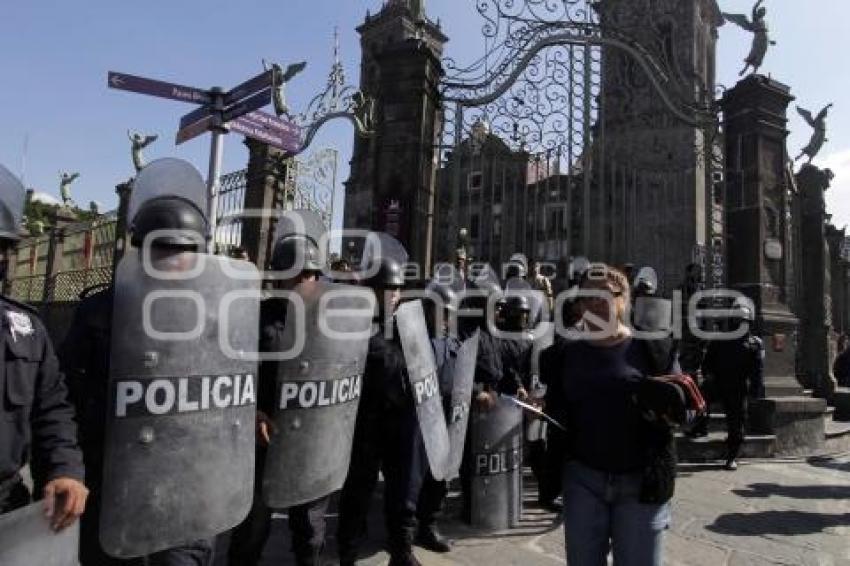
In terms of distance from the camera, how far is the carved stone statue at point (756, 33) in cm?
904

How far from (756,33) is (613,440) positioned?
8.74 meters

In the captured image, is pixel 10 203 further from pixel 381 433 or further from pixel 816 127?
pixel 816 127

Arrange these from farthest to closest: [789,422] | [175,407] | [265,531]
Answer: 1. [789,422]
2. [265,531]
3. [175,407]

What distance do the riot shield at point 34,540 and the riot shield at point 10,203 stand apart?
0.89m

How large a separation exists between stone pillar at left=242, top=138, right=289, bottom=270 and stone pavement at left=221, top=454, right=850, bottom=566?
516cm

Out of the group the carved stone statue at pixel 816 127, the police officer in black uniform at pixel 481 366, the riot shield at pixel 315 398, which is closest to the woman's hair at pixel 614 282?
the riot shield at pixel 315 398

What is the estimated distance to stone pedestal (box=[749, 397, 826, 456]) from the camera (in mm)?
7742

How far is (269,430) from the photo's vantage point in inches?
113

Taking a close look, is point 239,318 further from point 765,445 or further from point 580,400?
point 765,445

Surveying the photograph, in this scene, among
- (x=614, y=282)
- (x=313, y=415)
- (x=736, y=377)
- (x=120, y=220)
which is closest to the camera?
(x=614, y=282)

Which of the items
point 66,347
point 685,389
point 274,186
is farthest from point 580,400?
point 274,186

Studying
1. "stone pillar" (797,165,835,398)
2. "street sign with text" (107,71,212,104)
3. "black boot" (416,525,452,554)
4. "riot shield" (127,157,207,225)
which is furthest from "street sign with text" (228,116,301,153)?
"stone pillar" (797,165,835,398)

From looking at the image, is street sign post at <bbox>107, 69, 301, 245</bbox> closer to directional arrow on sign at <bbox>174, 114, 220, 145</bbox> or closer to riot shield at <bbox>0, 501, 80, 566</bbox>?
directional arrow on sign at <bbox>174, 114, 220, 145</bbox>

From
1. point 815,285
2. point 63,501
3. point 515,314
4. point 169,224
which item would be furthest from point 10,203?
point 815,285
